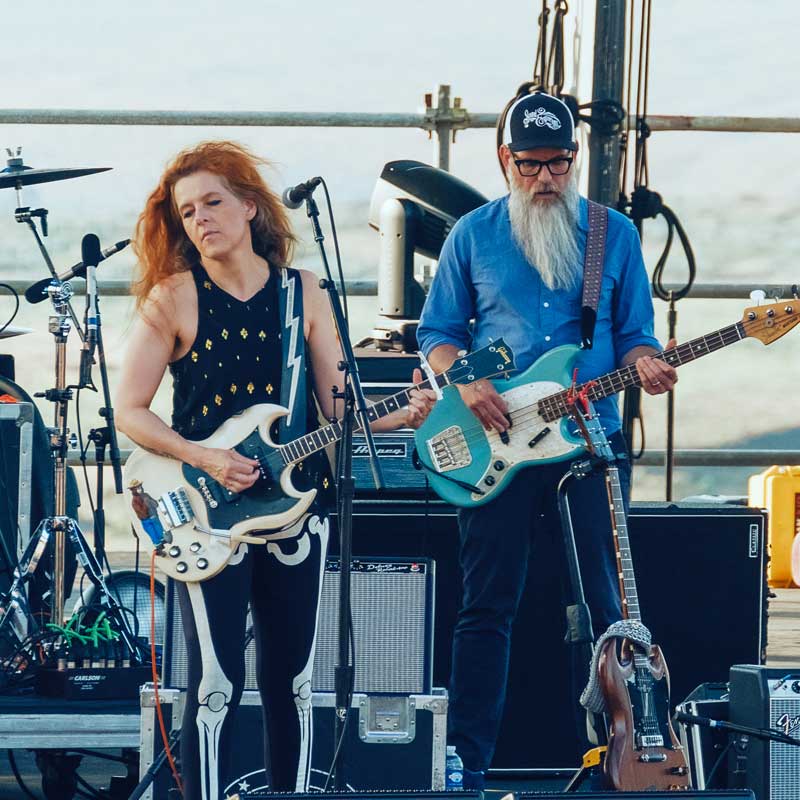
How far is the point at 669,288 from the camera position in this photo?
797 centimetres

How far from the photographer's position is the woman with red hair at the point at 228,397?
3379mm

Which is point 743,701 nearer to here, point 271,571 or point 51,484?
point 271,571

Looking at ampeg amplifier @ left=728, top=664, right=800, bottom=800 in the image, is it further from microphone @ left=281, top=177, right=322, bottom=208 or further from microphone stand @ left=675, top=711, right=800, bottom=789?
microphone @ left=281, top=177, right=322, bottom=208

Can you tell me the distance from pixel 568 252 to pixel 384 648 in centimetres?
118

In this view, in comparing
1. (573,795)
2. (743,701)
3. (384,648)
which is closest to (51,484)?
(384,648)

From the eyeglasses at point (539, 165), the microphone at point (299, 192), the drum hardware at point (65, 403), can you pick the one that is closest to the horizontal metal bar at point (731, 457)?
the drum hardware at point (65, 403)

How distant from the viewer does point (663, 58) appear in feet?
26.2

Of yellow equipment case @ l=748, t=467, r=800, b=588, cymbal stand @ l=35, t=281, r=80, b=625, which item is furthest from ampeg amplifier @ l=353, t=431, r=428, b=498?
yellow equipment case @ l=748, t=467, r=800, b=588

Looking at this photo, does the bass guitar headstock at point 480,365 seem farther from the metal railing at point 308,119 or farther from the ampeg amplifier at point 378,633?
the metal railing at point 308,119

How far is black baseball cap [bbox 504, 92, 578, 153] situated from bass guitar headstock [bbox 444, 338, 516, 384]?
2.33 feet

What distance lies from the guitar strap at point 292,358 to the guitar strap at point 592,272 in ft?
3.10

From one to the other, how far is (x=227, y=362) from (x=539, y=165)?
1226 millimetres

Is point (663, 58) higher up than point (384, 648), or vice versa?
point (663, 58)

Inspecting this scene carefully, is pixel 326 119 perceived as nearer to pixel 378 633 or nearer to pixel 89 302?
pixel 89 302
